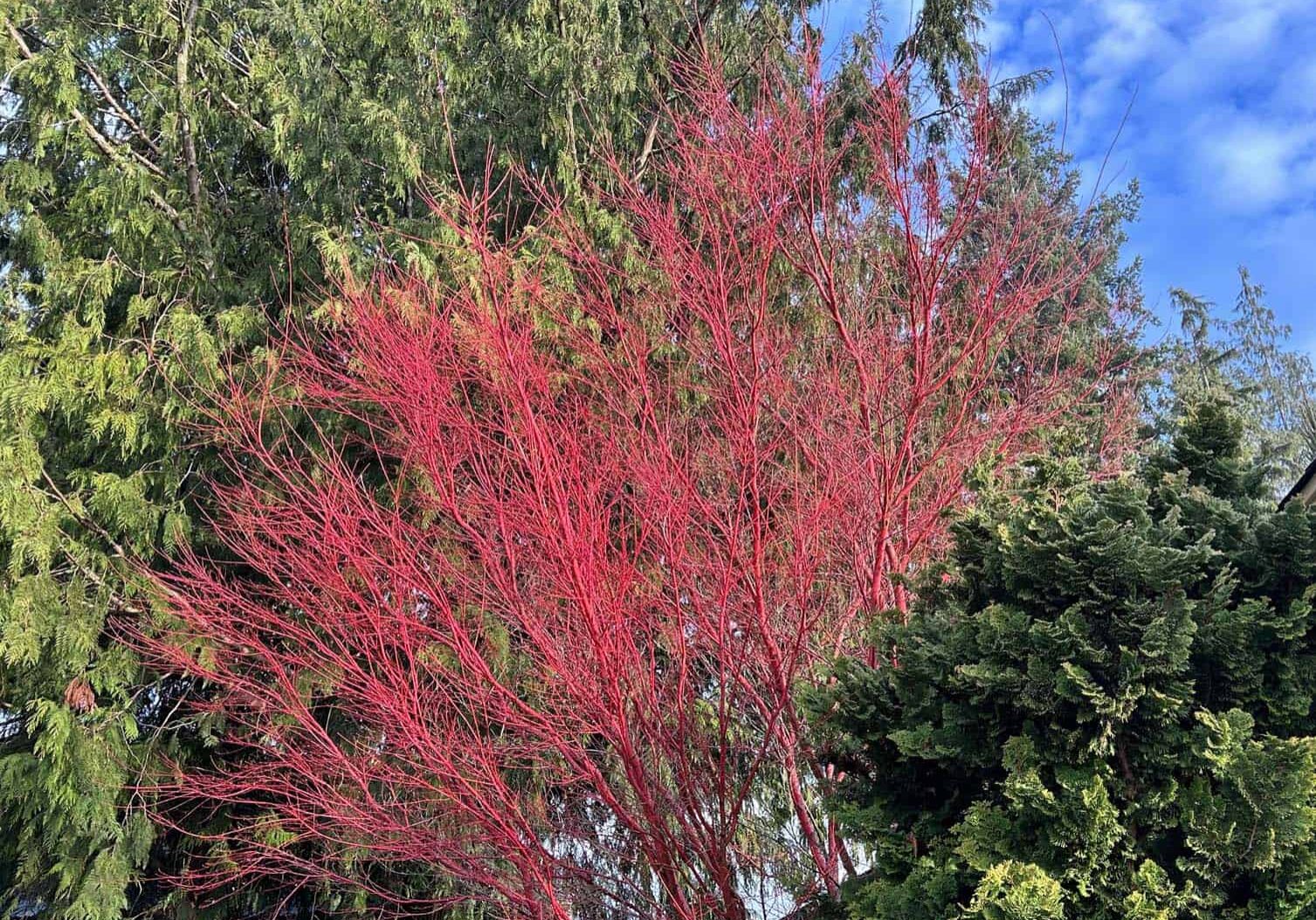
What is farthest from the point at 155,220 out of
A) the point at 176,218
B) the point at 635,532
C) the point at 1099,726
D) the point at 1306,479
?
the point at 1306,479

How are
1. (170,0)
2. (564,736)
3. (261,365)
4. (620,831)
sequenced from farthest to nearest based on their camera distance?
(170,0) → (261,365) → (620,831) → (564,736)

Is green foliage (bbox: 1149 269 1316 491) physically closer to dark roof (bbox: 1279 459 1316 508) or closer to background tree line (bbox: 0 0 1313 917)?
background tree line (bbox: 0 0 1313 917)

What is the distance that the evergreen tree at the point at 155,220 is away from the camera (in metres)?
5.25

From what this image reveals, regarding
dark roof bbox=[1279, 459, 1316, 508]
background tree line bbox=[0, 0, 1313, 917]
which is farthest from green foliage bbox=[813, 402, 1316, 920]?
background tree line bbox=[0, 0, 1313, 917]

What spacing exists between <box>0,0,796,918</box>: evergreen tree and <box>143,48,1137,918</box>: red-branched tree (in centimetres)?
67

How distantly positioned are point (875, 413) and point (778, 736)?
1578mm

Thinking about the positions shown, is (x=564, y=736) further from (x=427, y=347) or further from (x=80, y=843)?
(x=80, y=843)

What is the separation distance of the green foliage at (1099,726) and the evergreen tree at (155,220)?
3716 mm

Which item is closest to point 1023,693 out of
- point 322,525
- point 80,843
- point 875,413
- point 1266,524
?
point 1266,524

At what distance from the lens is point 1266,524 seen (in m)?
2.83

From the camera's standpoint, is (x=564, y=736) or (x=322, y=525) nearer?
(x=564, y=736)

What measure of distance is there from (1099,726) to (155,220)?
628cm

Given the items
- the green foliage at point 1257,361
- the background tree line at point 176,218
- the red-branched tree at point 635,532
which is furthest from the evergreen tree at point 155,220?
the green foliage at point 1257,361

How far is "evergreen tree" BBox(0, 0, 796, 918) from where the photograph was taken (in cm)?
525
